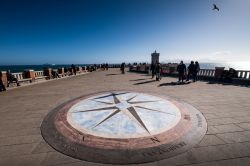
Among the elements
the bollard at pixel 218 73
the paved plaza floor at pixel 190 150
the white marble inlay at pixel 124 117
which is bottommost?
the paved plaza floor at pixel 190 150

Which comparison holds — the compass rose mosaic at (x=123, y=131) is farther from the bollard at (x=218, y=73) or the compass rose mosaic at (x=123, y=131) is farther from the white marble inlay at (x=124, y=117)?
the bollard at (x=218, y=73)

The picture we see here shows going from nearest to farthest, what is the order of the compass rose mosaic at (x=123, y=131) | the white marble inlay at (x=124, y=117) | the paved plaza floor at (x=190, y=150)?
1. the paved plaza floor at (x=190, y=150)
2. the compass rose mosaic at (x=123, y=131)
3. the white marble inlay at (x=124, y=117)

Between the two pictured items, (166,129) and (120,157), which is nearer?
(120,157)

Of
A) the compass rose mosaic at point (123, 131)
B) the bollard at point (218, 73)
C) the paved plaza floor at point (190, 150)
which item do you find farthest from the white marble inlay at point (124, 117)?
the bollard at point (218, 73)

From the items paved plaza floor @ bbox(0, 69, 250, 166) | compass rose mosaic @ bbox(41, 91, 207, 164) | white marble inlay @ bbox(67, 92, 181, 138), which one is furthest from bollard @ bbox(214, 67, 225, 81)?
white marble inlay @ bbox(67, 92, 181, 138)

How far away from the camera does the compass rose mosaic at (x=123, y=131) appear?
137 inches

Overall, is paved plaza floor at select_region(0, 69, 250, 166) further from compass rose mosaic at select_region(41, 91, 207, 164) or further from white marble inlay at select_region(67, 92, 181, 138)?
white marble inlay at select_region(67, 92, 181, 138)

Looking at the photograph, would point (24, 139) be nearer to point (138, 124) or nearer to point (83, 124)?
point (83, 124)

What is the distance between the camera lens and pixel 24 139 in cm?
418

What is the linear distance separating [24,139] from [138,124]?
325 cm

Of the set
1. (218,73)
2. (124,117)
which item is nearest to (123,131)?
(124,117)

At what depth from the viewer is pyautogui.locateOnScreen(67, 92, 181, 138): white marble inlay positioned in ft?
14.5

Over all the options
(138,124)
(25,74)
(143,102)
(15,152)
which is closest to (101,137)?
(138,124)

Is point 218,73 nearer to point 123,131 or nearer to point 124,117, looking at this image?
point 124,117
